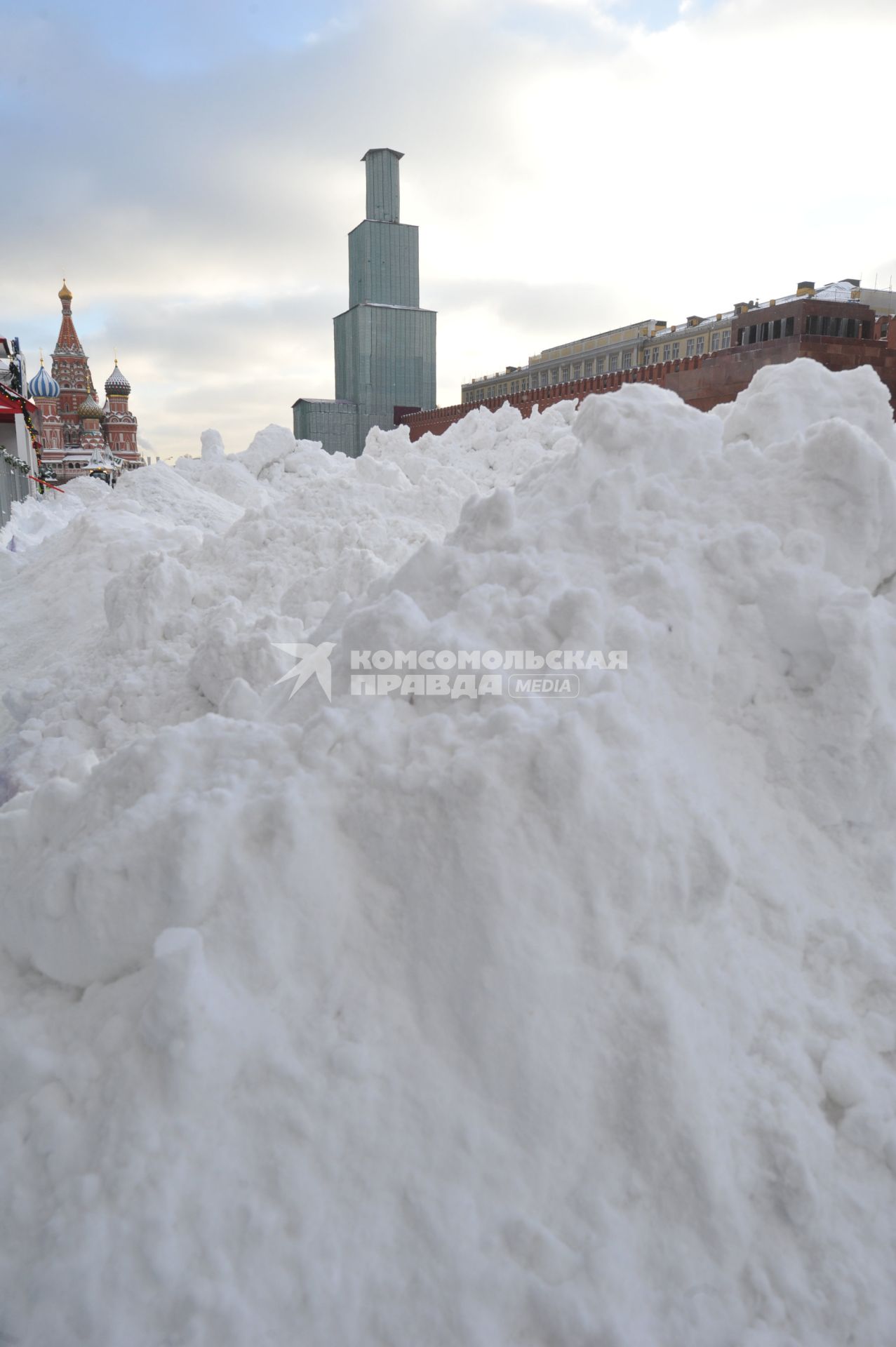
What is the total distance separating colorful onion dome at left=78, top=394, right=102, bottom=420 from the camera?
55.7 meters

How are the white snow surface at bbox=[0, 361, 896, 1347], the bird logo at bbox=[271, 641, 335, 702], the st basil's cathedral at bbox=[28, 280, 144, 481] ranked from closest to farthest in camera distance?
the white snow surface at bbox=[0, 361, 896, 1347] → the bird logo at bbox=[271, 641, 335, 702] → the st basil's cathedral at bbox=[28, 280, 144, 481]

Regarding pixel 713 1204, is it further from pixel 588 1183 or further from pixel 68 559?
pixel 68 559

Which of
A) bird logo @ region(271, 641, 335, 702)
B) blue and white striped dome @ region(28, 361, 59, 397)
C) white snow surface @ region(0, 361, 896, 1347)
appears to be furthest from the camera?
blue and white striped dome @ region(28, 361, 59, 397)

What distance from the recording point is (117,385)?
185 ft

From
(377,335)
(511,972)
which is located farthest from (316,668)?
(377,335)

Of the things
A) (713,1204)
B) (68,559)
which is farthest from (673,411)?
(68,559)

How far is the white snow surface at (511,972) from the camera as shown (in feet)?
5.10

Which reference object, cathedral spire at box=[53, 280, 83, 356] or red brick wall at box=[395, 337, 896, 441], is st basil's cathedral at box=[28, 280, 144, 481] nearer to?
cathedral spire at box=[53, 280, 83, 356]

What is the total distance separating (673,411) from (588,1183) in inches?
105

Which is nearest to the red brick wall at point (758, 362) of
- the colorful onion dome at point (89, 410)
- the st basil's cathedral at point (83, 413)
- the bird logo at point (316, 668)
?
the bird logo at point (316, 668)

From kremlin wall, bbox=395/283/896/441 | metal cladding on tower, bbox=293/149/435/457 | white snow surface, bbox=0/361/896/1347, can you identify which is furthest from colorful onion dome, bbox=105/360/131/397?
white snow surface, bbox=0/361/896/1347

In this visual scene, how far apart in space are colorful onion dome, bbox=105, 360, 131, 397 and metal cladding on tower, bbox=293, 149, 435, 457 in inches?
468

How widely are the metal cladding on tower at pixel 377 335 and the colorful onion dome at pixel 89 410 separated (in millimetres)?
13643

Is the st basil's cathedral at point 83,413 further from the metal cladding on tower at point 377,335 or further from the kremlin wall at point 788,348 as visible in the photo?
the kremlin wall at point 788,348
